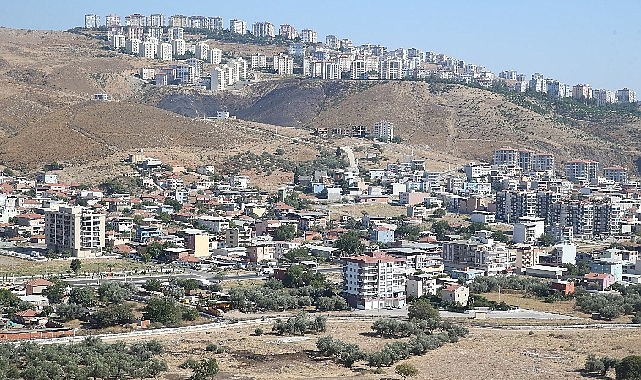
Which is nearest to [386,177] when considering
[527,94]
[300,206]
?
[300,206]

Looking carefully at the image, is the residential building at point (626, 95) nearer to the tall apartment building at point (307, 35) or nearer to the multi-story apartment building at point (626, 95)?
the multi-story apartment building at point (626, 95)

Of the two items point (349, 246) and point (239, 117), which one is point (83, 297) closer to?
point (349, 246)

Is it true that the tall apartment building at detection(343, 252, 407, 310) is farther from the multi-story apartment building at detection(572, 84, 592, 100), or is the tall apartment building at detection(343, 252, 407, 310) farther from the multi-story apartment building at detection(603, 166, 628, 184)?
the multi-story apartment building at detection(572, 84, 592, 100)

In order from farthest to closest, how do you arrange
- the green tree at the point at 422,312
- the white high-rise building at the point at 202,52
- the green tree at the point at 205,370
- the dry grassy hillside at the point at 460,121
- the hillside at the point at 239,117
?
the white high-rise building at the point at 202,52 → the dry grassy hillside at the point at 460,121 → the hillside at the point at 239,117 → the green tree at the point at 422,312 → the green tree at the point at 205,370

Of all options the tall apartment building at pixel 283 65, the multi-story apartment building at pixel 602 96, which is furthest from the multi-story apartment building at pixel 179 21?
the multi-story apartment building at pixel 602 96

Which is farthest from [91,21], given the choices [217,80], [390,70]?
[390,70]

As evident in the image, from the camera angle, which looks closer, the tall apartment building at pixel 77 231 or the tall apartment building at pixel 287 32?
the tall apartment building at pixel 77 231

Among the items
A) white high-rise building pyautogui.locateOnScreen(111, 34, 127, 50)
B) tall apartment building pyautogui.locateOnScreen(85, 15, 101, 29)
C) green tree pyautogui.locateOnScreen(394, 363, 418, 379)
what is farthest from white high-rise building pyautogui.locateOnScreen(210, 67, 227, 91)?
green tree pyautogui.locateOnScreen(394, 363, 418, 379)
